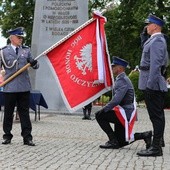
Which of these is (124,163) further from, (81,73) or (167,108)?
(167,108)

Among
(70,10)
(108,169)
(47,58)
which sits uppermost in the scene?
(70,10)

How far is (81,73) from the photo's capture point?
9.18 m

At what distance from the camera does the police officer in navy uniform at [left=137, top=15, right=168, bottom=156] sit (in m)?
7.62

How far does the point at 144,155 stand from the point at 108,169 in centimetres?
130

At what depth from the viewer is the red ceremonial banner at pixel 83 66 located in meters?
9.13

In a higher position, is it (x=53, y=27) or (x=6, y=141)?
(x=53, y=27)

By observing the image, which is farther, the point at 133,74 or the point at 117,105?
the point at 133,74

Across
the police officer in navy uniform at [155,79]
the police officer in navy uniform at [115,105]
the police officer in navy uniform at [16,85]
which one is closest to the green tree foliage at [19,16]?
the police officer in navy uniform at [16,85]

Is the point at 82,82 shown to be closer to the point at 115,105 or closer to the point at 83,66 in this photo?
the point at 83,66

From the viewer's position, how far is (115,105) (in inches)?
331

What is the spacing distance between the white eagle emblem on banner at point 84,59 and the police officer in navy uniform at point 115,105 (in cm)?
62

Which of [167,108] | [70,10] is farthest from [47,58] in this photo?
[167,108]

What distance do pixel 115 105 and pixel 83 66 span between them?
3.75 feet

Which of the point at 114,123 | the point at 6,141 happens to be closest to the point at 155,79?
the point at 114,123
